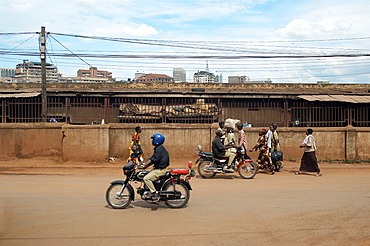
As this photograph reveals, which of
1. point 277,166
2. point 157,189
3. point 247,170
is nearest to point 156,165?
point 157,189

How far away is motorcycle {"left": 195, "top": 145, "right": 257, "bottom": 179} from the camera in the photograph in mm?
11641

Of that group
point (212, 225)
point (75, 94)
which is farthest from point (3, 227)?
point (75, 94)

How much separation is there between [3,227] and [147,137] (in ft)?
30.4

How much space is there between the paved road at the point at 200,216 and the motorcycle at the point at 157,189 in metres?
0.21

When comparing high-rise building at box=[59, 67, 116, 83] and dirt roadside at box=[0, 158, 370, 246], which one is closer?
dirt roadside at box=[0, 158, 370, 246]

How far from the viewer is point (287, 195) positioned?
9.05 meters

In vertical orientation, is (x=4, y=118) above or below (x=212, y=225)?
above

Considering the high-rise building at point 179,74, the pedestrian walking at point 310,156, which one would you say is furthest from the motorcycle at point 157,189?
the high-rise building at point 179,74

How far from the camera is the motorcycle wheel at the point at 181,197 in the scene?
25.5 feet

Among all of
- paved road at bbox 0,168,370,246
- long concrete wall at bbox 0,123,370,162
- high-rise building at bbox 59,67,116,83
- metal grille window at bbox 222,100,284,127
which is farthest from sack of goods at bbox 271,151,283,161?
high-rise building at bbox 59,67,116,83

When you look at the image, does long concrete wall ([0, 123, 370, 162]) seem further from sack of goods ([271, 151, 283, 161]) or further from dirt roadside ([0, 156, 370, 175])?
sack of goods ([271, 151, 283, 161])

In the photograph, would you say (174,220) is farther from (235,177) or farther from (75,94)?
(75,94)

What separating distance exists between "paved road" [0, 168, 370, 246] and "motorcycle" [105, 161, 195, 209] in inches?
8.2

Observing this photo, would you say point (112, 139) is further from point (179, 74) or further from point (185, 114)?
point (179, 74)
